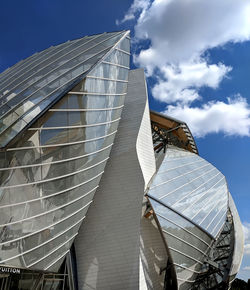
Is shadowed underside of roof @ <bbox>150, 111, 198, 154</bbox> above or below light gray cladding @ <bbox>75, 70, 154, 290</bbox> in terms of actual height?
above

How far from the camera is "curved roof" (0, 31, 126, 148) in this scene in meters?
13.9

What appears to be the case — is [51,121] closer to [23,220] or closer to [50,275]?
[23,220]

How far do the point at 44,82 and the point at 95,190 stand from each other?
7.17 meters

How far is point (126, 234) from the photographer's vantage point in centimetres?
1952

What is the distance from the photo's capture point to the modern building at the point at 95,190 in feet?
46.5

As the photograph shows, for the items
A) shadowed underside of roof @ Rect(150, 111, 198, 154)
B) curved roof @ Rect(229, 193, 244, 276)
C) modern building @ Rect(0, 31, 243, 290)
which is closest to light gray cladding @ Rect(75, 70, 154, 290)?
modern building @ Rect(0, 31, 243, 290)

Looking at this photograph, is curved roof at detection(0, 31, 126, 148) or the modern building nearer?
curved roof at detection(0, 31, 126, 148)

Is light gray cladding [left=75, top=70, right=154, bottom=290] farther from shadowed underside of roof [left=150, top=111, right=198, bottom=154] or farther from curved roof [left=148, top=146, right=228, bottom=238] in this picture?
shadowed underside of roof [left=150, top=111, right=198, bottom=154]

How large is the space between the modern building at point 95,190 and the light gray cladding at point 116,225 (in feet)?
0.21

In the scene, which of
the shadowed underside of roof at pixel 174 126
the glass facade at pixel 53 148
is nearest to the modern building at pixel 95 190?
the glass facade at pixel 53 148

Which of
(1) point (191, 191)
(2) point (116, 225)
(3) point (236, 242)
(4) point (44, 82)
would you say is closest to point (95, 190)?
(2) point (116, 225)

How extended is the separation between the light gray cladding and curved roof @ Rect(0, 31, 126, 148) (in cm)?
592

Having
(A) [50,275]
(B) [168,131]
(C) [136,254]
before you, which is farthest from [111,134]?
(B) [168,131]

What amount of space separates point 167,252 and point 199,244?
3.10 meters
